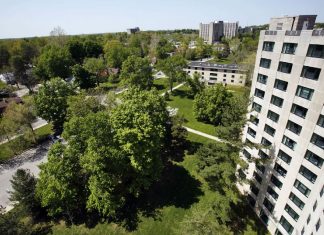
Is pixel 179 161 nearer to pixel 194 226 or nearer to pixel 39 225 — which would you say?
pixel 194 226

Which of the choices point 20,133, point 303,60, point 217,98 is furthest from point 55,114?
point 303,60

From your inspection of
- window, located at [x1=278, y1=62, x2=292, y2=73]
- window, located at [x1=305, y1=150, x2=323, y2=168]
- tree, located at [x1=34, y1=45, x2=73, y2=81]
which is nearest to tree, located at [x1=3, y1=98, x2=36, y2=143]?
tree, located at [x1=34, y1=45, x2=73, y2=81]

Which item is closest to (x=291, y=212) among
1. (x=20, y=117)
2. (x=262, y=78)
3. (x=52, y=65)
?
(x=262, y=78)

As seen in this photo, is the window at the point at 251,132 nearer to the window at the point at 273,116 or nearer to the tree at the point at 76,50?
the window at the point at 273,116

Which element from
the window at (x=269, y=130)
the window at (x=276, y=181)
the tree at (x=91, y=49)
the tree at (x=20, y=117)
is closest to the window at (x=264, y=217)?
the window at (x=276, y=181)

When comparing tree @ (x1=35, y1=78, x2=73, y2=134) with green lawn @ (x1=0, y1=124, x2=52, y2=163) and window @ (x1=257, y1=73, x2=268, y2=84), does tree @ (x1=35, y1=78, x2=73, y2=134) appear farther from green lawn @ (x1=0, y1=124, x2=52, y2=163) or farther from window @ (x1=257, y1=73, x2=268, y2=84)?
window @ (x1=257, y1=73, x2=268, y2=84)

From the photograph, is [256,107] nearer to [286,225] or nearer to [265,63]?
[265,63]
